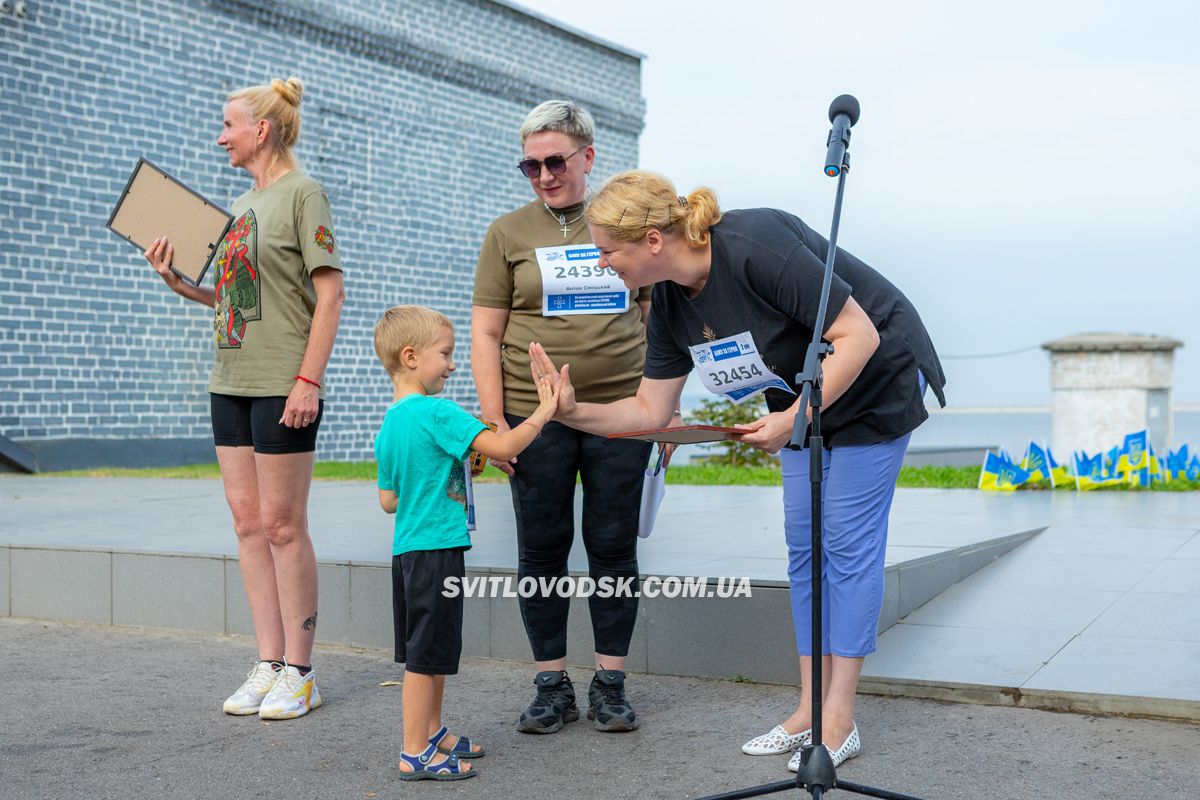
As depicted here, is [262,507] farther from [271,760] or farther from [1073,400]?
[1073,400]

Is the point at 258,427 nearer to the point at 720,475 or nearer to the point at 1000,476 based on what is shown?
the point at 1000,476

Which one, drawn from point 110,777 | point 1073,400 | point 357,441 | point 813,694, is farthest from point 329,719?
point 357,441

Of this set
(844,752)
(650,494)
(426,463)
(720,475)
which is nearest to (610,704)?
(650,494)

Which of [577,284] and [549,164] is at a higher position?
[549,164]

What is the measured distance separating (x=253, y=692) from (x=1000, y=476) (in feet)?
20.4

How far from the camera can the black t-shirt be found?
3.20 m

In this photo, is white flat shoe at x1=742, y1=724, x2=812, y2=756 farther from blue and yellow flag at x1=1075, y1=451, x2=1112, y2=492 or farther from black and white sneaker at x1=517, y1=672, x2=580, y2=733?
blue and yellow flag at x1=1075, y1=451, x2=1112, y2=492

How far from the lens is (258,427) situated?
13.4 feet

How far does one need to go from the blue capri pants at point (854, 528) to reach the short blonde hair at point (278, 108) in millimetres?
2017

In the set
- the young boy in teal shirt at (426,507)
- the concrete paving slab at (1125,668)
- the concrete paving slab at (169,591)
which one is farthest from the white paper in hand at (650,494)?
the concrete paving slab at (169,591)

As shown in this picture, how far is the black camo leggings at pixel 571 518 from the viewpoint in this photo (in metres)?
3.93

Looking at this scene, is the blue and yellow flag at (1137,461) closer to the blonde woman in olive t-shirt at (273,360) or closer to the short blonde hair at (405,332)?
the blonde woman in olive t-shirt at (273,360)

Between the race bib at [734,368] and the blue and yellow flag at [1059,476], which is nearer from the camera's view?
the race bib at [734,368]

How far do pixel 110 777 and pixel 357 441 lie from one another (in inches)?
507
